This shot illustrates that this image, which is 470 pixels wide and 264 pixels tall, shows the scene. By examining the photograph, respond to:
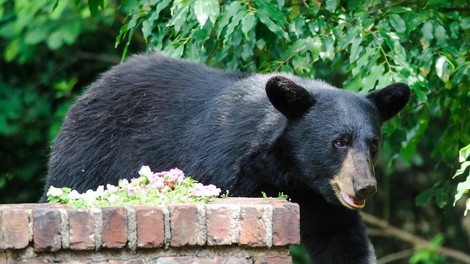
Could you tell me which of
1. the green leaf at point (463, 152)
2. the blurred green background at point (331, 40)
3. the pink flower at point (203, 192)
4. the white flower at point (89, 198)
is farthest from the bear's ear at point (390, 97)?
the white flower at point (89, 198)

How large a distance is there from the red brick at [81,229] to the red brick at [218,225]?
42 cm

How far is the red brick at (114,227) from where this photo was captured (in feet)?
11.8

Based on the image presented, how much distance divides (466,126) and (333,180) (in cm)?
180

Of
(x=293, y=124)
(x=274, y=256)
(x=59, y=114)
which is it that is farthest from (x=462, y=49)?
(x=59, y=114)

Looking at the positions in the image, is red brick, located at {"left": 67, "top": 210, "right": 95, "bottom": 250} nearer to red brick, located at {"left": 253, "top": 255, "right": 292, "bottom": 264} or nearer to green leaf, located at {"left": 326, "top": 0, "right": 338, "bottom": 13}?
red brick, located at {"left": 253, "top": 255, "right": 292, "bottom": 264}

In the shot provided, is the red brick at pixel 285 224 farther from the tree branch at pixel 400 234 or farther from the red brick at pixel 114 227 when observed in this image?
the tree branch at pixel 400 234

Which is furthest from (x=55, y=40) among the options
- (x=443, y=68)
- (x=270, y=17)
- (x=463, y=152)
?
(x=463, y=152)

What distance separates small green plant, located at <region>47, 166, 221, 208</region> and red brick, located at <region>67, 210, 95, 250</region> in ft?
0.64

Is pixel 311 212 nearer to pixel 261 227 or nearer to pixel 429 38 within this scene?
pixel 429 38

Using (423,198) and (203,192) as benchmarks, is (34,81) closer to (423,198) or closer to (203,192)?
(423,198)


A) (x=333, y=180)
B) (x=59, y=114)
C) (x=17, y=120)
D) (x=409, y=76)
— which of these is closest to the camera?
(x=333, y=180)

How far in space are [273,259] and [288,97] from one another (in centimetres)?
183

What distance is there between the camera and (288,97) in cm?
558

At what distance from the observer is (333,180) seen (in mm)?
5469
